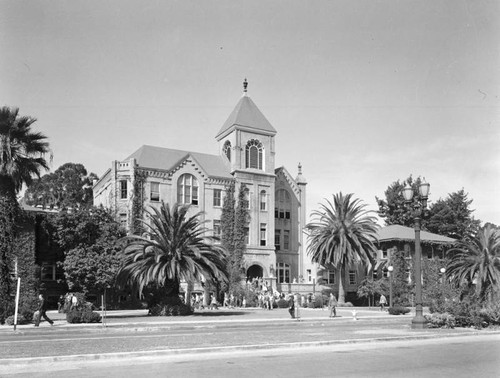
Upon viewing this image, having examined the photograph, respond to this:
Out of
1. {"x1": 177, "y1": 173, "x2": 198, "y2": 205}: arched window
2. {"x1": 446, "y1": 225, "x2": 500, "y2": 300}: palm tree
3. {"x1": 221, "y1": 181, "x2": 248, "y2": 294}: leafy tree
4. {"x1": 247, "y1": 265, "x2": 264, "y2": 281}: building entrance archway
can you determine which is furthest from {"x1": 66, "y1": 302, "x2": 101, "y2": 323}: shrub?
{"x1": 247, "y1": 265, "x2": 264, "y2": 281}: building entrance archway

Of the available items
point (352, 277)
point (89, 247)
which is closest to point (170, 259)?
point (89, 247)

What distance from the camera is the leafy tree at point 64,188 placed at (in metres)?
85.7

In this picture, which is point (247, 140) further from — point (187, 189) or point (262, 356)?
point (262, 356)

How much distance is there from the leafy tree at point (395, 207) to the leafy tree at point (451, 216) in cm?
385

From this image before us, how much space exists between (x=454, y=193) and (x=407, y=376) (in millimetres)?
85196

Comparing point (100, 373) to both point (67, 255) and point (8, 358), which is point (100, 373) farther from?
point (67, 255)

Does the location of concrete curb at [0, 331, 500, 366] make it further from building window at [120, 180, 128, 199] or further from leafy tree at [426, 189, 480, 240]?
leafy tree at [426, 189, 480, 240]

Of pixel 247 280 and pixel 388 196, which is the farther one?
pixel 388 196

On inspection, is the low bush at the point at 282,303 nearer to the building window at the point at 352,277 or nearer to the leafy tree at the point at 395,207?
the building window at the point at 352,277

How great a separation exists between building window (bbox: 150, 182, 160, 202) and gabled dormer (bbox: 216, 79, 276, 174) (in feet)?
29.5

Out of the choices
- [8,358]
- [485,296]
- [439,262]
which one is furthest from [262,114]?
[8,358]

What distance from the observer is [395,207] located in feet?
299

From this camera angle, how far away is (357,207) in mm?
56438

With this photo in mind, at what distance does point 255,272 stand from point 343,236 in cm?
1108
